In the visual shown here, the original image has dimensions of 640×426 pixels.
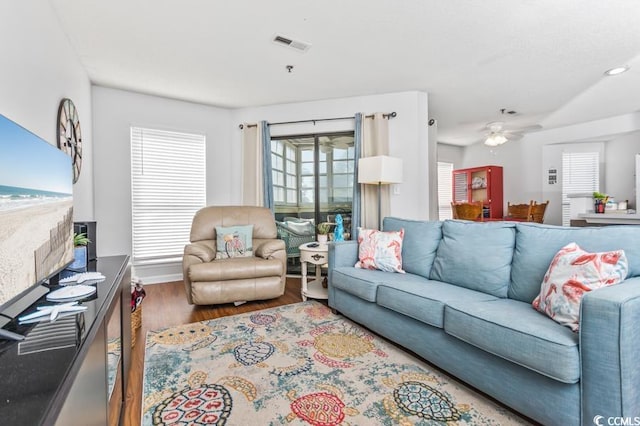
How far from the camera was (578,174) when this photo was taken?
5.75m

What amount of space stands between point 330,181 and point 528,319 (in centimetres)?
318

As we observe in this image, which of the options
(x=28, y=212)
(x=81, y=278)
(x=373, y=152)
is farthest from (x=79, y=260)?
(x=373, y=152)

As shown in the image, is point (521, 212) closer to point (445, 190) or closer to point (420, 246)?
point (445, 190)

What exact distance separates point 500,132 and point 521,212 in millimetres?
2000

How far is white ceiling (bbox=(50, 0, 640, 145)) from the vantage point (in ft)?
7.63

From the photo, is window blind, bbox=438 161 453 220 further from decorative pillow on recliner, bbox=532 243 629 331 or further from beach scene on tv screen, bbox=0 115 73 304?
beach scene on tv screen, bbox=0 115 73 304

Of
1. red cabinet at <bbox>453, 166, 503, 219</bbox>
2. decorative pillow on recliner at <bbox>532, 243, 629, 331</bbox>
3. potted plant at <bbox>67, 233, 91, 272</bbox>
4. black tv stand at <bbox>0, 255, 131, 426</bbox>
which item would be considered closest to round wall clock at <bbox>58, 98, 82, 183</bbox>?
potted plant at <bbox>67, 233, 91, 272</bbox>

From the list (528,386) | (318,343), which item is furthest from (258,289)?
(528,386)

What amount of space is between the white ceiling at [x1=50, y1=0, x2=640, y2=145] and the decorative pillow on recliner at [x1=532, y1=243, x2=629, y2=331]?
190cm

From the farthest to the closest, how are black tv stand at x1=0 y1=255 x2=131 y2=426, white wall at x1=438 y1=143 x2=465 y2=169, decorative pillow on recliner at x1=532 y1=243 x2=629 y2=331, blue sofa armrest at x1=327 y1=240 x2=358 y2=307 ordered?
white wall at x1=438 y1=143 x2=465 y2=169
blue sofa armrest at x1=327 y1=240 x2=358 y2=307
decorative pillow on recliner at x1=532 y1=243 x2=629 y2=331
black tv stand at x1=0 y1=255 x2=131 y2=426

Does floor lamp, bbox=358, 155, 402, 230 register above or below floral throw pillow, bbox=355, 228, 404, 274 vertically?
above

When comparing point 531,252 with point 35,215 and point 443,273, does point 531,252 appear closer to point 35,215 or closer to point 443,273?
point 443,273

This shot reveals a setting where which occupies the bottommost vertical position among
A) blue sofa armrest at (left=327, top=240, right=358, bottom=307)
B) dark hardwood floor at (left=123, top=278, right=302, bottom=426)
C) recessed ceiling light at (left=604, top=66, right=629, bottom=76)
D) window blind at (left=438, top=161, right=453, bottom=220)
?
dark hardwood floor at (left=123, top=278, right=302, bottom=426)

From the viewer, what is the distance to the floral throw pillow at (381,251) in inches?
106
